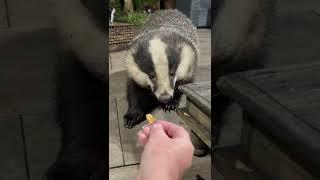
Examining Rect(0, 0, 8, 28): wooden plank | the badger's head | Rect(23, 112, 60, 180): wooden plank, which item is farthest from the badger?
Rect(0, 0, 8, 28): wooden plank

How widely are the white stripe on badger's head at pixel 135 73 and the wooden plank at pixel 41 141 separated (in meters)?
0.92

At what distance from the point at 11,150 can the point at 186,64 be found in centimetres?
105

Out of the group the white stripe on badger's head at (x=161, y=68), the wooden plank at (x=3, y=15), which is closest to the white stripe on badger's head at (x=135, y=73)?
the white stripe on badger's head at (x=161, y=68)

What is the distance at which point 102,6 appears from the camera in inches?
23.1

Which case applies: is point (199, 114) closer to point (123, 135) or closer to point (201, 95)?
point (201, 95)

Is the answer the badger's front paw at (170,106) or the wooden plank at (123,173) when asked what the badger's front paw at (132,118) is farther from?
the wooden plank at (123,173)

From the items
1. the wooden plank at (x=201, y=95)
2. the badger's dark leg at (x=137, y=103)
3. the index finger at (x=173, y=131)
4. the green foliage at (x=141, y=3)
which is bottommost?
the badger's dark leg at (x=137, y=103)

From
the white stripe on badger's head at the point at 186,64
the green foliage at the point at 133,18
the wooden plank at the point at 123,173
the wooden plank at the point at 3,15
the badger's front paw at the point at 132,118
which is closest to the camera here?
the wooden plank at the point at 3,15

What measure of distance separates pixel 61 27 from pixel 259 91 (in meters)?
0.32

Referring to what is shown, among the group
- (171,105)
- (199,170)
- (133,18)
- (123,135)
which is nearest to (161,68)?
(171,105)

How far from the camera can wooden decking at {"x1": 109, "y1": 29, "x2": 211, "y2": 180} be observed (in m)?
1.08

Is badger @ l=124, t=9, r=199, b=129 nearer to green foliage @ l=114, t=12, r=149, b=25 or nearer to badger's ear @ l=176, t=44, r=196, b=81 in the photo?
badger's ear @ l=176, t=44, r=196, b=81

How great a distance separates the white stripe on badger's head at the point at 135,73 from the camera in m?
1.60

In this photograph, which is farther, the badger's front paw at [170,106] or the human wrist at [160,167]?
the badger's front paw at [170,106]
